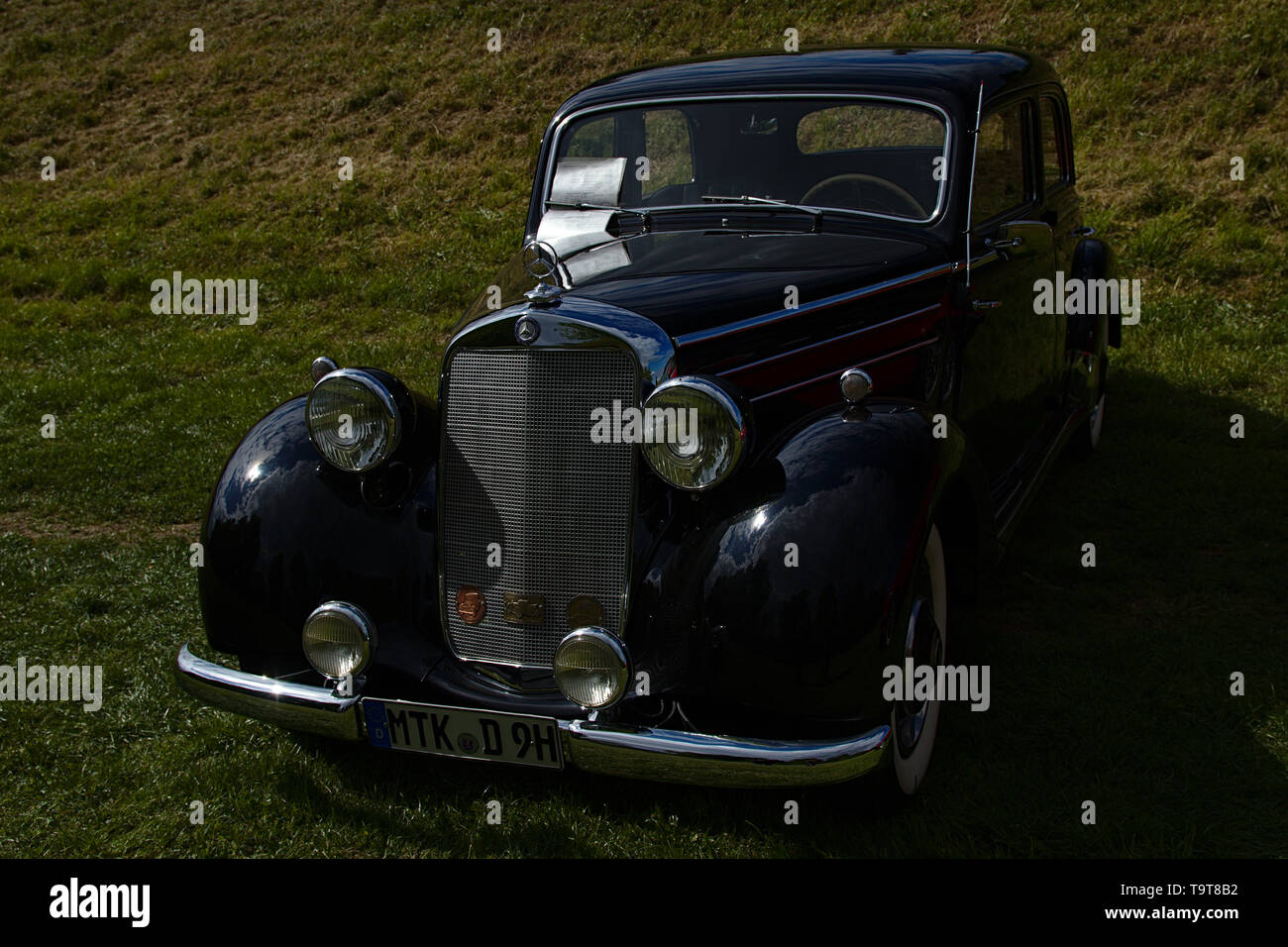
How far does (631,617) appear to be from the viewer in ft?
9.53

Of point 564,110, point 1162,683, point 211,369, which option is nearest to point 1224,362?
point 1162,683

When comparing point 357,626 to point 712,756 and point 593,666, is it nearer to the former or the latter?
point 593,666

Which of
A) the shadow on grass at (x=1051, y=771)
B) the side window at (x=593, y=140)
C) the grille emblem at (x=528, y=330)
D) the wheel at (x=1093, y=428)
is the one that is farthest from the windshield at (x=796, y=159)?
the wheel at (x=1093, y=428)

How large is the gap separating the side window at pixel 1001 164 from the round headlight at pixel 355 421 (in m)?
2.09

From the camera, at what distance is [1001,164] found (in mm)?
4266

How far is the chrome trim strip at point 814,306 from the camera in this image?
10.1ft

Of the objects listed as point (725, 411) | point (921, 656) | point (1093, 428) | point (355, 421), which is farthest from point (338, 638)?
point (1093, 428)

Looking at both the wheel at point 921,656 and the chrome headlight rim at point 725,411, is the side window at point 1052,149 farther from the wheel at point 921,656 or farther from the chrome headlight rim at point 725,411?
the chrome headlight rim at point 725,411

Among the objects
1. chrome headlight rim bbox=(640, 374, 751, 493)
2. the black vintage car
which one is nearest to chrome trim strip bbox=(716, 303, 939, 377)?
the black vintage car

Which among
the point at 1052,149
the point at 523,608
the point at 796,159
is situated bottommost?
the point at 523,608

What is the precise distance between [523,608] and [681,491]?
0.51 metres

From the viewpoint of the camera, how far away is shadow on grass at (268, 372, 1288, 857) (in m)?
2.89

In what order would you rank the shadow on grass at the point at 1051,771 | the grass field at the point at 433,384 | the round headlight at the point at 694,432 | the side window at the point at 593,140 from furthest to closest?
the side window at the point at 593,140 < the grass field at the point at 433,384 < the shadow on grass at the point at 1051,771 < the round headlight at the point at 694,432

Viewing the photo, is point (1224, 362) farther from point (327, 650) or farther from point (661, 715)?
point (327, 650)
